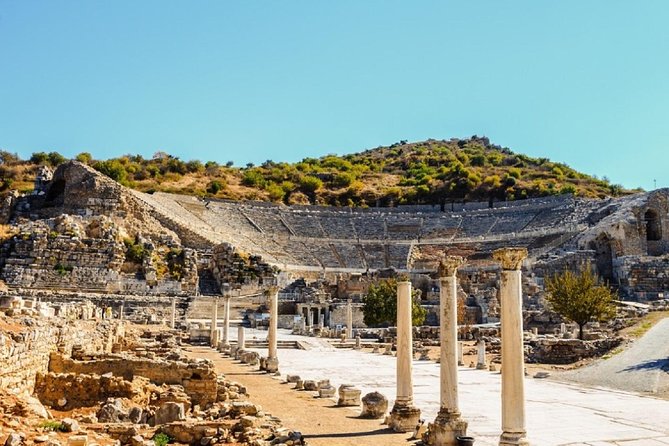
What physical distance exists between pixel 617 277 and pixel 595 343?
83.7 ft

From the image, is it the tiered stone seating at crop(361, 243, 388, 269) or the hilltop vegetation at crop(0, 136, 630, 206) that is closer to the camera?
the tiered stone seating at crop(361, 243, 388, 269)

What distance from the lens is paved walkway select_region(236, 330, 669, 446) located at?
10.5 m

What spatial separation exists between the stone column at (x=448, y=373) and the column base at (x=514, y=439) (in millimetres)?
1415

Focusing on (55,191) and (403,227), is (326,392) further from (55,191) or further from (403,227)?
(403,227)

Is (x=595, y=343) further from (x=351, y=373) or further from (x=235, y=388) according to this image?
(x=235, y=388)

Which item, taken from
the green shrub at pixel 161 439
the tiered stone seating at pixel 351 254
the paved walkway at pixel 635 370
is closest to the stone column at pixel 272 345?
the paved walkway at pixel 635 370

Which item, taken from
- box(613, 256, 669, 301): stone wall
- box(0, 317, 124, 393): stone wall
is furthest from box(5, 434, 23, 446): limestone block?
box(613, 256, 669, 301): stone wall

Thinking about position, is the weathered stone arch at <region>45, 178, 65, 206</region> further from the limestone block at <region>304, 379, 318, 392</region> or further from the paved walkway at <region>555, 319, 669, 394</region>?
the paved walkway at <region>555, 319, 669, 394</region>

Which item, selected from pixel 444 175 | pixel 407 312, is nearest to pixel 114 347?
pixel 407 312

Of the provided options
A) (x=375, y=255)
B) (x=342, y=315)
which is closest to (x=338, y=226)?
(x=375, y=255)

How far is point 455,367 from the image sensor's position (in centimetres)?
1048

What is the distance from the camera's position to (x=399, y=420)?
11.2 metres

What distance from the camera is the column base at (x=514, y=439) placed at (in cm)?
822

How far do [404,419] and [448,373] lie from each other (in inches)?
58.7
